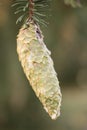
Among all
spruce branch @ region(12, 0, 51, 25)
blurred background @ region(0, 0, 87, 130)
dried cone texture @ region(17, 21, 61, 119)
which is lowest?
blurred background @ region(0, 0, 87, 130)

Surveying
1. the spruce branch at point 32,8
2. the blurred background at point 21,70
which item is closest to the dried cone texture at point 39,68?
the spruce branch at point 32,8

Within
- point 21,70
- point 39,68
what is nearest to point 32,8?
point 39,68

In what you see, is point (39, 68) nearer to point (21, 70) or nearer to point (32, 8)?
point (32, 8)

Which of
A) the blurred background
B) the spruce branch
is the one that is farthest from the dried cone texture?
the blurred background

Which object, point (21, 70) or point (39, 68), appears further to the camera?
point (21, 70)

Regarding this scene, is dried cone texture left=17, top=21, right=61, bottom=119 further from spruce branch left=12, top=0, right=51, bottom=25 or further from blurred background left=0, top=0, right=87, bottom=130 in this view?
blurred background left=0, top=0, right=87, bottom=130

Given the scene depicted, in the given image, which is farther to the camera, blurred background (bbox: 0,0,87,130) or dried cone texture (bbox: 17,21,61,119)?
blurred background (bbox: 0,0,87,130)

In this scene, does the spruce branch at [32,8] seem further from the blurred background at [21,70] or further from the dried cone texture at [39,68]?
the blurred background at [21,70]

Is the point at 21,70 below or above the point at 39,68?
below

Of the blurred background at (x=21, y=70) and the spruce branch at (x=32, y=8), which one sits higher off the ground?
the spruce branch at (x=32, y=8)
